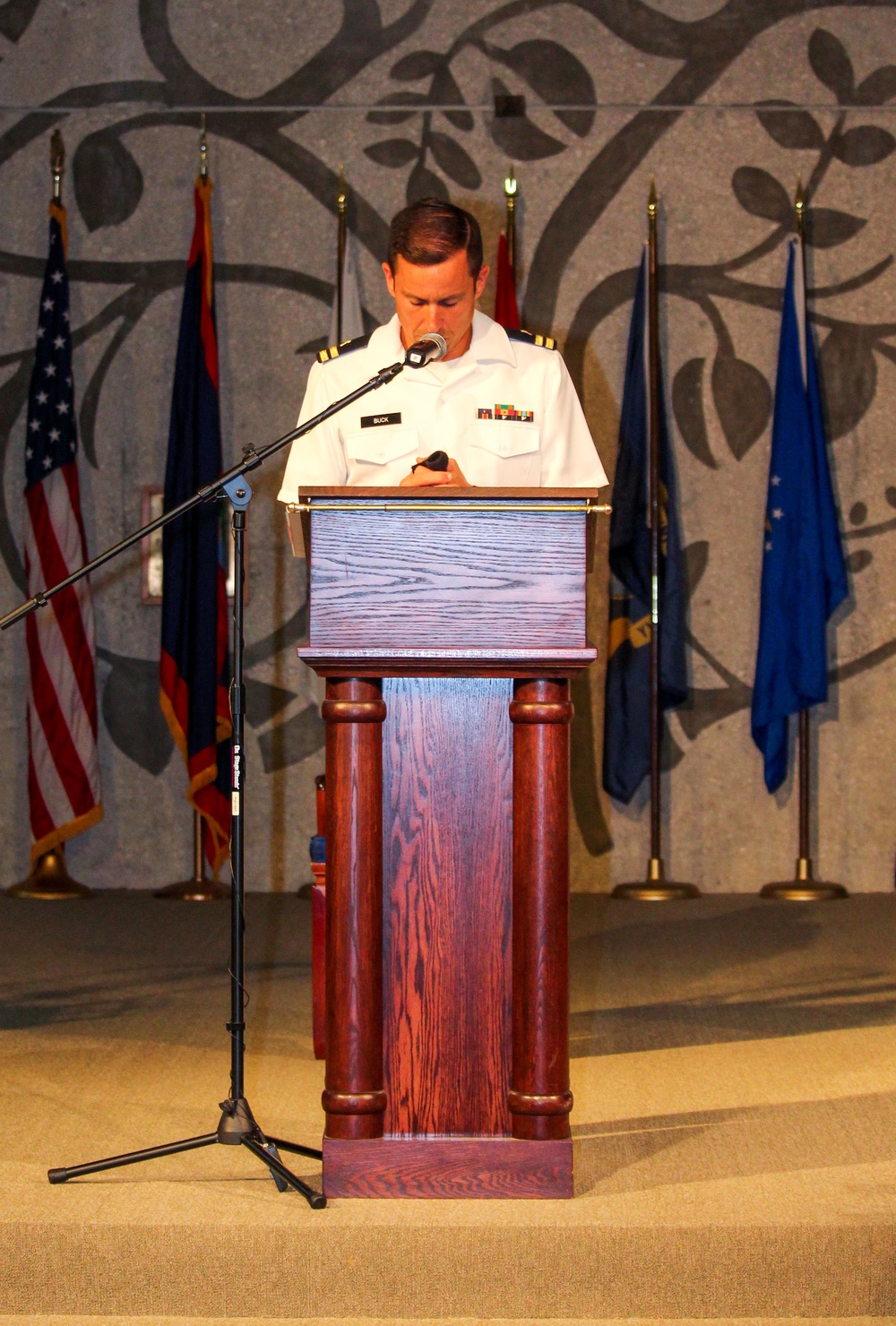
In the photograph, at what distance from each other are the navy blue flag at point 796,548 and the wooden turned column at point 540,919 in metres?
3.75

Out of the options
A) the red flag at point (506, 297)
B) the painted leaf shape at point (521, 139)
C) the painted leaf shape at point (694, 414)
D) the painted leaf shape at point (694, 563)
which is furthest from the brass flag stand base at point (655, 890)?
the painted leaf shape at point (521, 139)

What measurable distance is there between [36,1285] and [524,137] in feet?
17.2

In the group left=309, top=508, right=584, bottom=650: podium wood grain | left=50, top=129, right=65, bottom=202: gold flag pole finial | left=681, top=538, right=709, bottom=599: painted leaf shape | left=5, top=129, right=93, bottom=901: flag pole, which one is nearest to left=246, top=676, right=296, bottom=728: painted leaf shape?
left=5, top=129, right=93, bottom=901: flag pole

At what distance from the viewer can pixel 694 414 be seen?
6184mm

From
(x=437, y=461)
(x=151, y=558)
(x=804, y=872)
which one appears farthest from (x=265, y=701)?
(x=437, y=461)

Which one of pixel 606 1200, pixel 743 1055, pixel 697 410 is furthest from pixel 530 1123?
pixel 697 410

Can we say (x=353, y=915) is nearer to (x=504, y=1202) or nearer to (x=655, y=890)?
(x=504, y=1202)

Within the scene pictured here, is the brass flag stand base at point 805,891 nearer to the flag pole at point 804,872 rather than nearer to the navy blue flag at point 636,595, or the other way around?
the flag pole at point 804,872

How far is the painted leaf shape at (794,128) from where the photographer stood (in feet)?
20.3

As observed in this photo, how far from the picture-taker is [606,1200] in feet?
7.16

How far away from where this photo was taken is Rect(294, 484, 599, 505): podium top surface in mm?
2211

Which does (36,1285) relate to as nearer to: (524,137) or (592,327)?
(592,327)

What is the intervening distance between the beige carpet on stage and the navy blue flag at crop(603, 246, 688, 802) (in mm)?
2199

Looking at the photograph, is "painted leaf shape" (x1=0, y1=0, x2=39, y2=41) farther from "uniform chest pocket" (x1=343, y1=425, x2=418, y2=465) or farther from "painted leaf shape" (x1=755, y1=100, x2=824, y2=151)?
"uniform chest pocket" (x1=343, y1=425, x2=418, y2=465)
